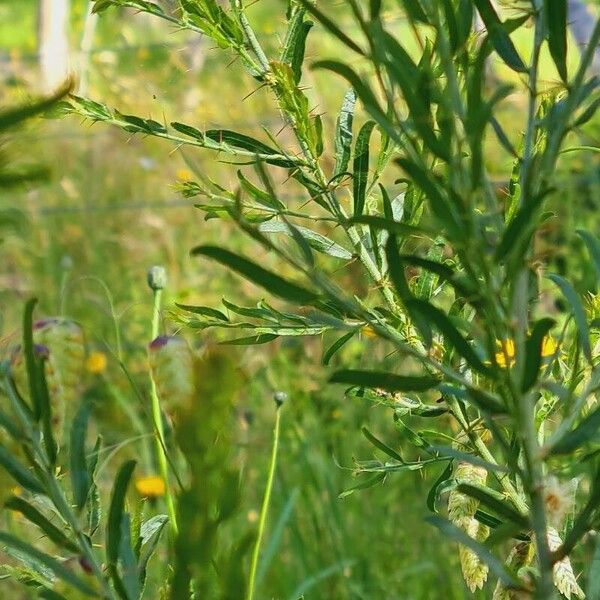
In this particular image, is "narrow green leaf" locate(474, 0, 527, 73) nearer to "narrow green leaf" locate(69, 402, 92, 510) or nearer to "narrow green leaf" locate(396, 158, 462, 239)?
"narrow green leaf" locate(396, 158, 462, 239)

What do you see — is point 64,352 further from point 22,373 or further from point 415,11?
point 415,11

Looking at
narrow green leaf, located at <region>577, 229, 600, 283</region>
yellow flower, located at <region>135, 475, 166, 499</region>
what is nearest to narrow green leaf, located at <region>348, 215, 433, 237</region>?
narrow green leaf, located at <region>577, 229, 600, 283</region>

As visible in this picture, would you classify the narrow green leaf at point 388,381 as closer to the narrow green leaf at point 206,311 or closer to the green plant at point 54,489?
the green plant at point 54,489

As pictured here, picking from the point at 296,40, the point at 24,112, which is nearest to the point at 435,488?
the point at 296,40

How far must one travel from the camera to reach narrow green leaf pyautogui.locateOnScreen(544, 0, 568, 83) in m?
0.42

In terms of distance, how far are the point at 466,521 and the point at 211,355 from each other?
1.24 ft

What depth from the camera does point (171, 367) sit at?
1.70 feet

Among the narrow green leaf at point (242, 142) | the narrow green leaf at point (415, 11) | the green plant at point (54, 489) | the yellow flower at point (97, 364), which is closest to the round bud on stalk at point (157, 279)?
the narrow green leaf at point (242, 142)

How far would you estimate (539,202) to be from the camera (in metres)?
0.39

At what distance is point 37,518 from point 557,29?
0.87 feet

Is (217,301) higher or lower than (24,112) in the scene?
lower

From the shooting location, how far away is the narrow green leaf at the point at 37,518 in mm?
400

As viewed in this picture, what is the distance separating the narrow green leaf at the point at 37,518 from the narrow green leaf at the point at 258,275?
11cm

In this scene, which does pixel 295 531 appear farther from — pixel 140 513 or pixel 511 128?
pixel 511 128
